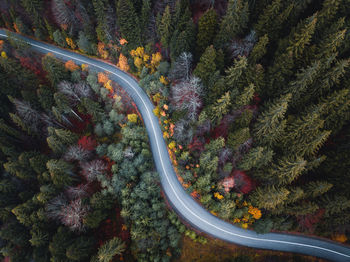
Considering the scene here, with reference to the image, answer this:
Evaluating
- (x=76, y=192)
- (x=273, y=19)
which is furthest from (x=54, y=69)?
(x=273, y=19)

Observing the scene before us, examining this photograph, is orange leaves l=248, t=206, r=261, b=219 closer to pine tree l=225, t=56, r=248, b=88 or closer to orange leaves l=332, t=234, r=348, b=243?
orange leaves l=332, t=234, r=348, b=243

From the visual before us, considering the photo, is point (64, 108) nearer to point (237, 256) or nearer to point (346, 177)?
point (237, 256)

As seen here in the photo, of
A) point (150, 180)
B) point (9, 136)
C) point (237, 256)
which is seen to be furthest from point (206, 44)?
point (9, 136)

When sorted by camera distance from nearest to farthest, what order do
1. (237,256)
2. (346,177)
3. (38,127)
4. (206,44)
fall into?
(346,177) < (237,256) < (206,44) < (38,127)

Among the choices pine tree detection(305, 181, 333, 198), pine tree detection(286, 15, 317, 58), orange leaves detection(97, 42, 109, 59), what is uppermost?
pine tree detection(286, 15, 317, 58)

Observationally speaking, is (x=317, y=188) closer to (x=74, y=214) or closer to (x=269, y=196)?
(x=269, y=196)

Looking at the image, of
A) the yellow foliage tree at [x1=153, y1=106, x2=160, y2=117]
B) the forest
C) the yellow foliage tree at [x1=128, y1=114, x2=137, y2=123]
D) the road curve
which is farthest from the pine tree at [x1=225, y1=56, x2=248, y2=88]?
the yellow foliage tree at [x1=128, y1=114, x2=137, y2=123]

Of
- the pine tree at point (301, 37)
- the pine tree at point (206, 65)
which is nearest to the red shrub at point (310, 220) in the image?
the pine tree at point (301, 37)
